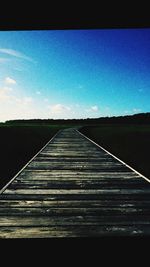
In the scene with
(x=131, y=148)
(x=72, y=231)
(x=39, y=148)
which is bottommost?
(x=72, y=231)

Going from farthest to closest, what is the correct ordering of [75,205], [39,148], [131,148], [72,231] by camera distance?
1. [39,148]
2. [131,148]
3. [75,205]
4. [72,231]

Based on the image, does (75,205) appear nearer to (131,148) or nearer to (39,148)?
(131,148)

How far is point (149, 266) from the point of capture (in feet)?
14.7

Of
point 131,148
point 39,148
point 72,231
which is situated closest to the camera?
point 72,231

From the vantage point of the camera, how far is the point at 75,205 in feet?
20.7

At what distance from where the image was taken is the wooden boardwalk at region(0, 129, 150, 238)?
5.04 meters

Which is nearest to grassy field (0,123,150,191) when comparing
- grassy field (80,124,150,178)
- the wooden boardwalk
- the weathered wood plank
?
grassy field (80,124,150,178)

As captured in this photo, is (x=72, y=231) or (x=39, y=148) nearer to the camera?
(x=72, y=231)

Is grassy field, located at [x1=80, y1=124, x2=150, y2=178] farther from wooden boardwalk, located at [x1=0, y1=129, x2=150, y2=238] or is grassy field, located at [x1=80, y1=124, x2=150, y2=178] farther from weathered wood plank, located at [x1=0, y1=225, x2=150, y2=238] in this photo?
weathered wood plank, located at [x1=0, y1=225, x2=150, y2=238]

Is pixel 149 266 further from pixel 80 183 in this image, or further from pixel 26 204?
pixel 80 183

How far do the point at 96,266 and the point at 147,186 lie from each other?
3.83m

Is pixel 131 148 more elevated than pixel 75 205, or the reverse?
pixel 131 148

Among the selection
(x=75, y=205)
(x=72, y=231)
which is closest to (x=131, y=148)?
(x=75, y=205)
